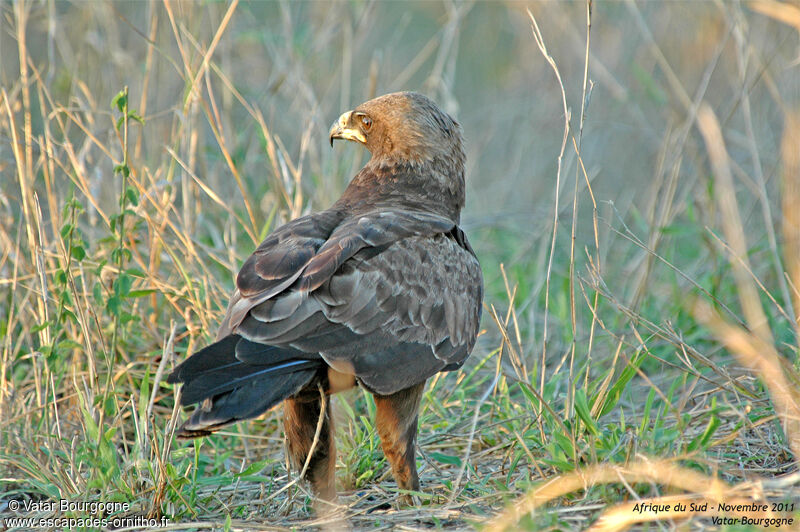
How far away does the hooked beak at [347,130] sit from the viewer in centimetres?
375

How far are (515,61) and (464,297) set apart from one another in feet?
19.4

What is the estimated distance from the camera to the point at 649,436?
262 centimetres

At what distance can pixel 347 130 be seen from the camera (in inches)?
148

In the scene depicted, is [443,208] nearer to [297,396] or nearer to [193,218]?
[297,396]

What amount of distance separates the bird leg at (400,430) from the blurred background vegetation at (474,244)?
134 millimetres

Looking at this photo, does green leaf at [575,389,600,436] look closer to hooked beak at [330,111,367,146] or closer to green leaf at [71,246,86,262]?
hooked beak at [330,111,367,146]

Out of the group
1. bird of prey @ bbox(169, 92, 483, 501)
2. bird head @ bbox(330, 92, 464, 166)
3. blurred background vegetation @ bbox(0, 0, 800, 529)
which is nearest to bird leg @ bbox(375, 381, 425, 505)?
bird of prey @ bbox(169, 92, 483, 501)

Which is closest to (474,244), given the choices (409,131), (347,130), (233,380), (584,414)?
(347,130)

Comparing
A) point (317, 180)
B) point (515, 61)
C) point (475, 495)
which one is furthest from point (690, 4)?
point (475, 495)

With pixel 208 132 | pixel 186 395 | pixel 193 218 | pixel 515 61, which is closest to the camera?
pixel 186 395

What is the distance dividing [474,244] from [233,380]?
3827mm

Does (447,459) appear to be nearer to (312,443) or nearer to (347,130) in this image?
(312,443)

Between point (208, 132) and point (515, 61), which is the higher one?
point (515, 61)

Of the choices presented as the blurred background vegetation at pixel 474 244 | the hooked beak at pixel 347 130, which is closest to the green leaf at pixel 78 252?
the blurred background vegetation at pixel 474 244
